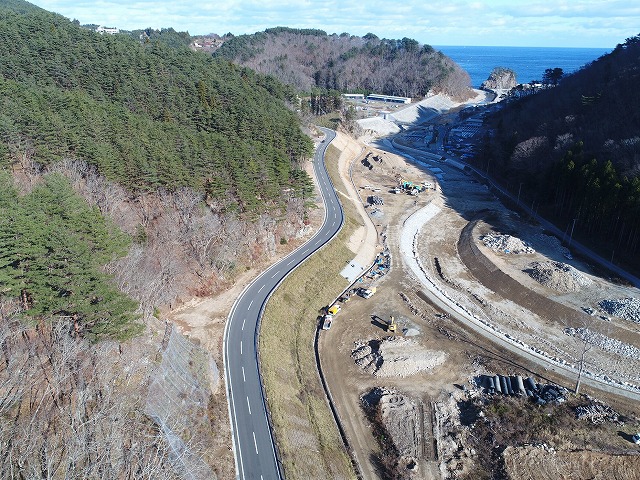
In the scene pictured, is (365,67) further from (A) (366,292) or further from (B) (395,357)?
(B) (395,357)

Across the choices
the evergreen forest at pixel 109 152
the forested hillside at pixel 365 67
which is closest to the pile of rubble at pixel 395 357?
the evergreen forest at pixel 109 152

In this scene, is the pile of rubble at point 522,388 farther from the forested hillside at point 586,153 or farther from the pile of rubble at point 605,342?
the forested hillside at point 586,153

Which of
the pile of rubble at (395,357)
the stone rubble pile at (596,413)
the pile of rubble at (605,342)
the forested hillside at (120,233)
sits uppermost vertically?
the forested hillside at (120,233)

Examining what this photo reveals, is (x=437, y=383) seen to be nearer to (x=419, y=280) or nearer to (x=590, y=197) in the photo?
(x=419, y=280)

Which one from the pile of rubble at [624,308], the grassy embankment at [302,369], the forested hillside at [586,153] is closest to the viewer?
the grassy embankment at [302,369]

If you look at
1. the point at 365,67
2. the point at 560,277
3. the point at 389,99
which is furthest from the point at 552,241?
the point at 365,67

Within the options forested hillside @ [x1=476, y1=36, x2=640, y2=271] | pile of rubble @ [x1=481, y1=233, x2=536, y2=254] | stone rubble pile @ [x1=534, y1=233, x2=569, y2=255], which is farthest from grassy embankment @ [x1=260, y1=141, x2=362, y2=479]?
forested hillside @ [x1=476, y1=36, x2=640, y2=271]

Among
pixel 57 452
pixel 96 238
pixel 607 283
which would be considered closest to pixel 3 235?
pixel 96 238
